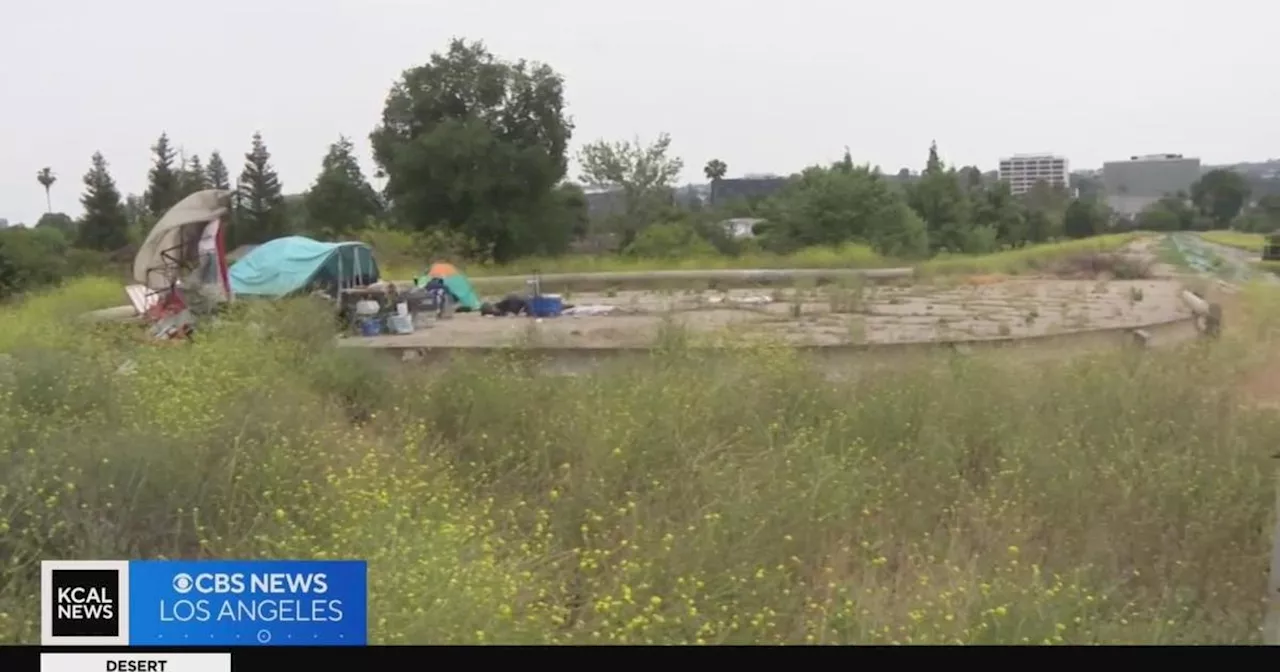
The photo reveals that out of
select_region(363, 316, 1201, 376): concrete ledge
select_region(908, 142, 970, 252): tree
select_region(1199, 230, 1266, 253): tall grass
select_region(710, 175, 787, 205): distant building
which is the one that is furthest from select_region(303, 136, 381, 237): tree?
select_region(1199, 230, 1266, 253): tall grass

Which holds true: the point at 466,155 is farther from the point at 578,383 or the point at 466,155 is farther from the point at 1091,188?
the point at 1091,188

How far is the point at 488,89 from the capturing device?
8.27 feet

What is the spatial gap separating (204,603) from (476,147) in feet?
4.06

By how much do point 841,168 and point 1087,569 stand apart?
1.15 m

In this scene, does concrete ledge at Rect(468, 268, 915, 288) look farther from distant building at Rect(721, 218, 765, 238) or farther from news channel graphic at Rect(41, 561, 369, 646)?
news channel graphic at Rect(41, 561, 369, 646)

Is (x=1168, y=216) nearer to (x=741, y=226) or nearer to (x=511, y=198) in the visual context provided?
(x=741, y=226)

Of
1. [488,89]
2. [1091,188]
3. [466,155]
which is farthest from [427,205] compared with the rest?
[1091,188]

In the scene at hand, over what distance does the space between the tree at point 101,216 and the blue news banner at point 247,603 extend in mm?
959

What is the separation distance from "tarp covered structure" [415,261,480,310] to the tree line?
1.8 inches

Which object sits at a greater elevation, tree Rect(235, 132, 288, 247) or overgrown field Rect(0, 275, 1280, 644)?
tree Rect(235, 132, 288, 247)

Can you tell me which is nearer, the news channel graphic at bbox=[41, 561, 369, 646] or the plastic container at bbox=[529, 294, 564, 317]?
the news channel graphic at bbox=[41, 561, 369, 646]

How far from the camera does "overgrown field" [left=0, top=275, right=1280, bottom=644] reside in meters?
2.20

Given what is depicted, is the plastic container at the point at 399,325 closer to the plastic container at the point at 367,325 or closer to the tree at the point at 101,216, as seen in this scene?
the plastic container at the point at 367,325

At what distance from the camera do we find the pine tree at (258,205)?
8.50 ft
